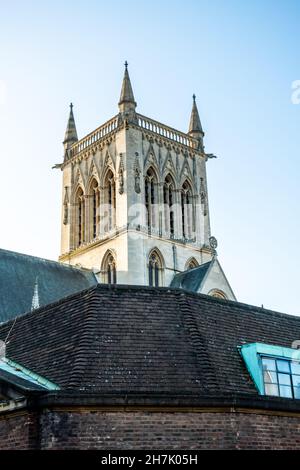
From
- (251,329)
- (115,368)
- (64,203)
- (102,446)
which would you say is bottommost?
(102,446)

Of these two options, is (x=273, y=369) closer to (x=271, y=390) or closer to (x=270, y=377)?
(x=270, y=377)

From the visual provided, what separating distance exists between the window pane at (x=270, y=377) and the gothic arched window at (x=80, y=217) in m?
35.7

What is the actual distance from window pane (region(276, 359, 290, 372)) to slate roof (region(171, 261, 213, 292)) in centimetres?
2590

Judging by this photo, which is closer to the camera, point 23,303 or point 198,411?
point 198,411

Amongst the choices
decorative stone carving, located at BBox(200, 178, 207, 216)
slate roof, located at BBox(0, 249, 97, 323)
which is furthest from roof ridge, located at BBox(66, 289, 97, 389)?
decorative stone carving, located at BBox(200, 178, 207, 216)

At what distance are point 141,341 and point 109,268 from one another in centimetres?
3182

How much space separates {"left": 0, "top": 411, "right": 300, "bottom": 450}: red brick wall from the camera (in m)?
13.8

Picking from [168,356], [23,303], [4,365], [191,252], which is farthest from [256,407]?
[191,252]

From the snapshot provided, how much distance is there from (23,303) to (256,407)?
26.2 meters

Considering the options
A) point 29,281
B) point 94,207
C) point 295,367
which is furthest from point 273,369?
point 94,207

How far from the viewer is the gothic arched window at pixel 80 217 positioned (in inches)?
2047

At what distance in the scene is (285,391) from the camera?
55.5 feet

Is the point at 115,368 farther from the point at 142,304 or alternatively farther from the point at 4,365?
the point at 4,365

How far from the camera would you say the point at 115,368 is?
15312 millimetres
